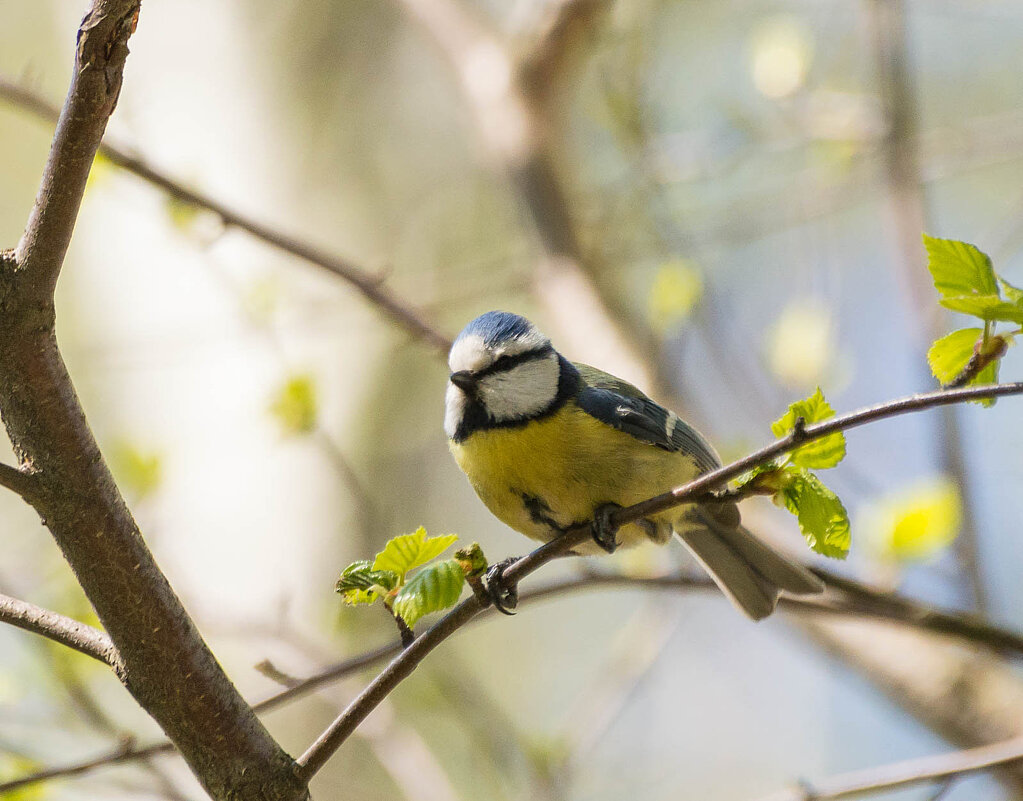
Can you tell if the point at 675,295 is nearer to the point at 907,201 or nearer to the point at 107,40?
the point at 907,201

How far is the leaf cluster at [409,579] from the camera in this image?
3.44 ft

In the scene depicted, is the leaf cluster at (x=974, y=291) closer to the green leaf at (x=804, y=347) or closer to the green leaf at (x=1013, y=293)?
the green leaf at (x=1013, y=293)

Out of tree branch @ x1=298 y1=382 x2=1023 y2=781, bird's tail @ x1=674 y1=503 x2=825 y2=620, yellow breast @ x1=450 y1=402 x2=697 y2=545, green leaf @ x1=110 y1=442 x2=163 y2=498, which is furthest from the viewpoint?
green leaf @ x1=110 y1=442 x2=163 y2=498

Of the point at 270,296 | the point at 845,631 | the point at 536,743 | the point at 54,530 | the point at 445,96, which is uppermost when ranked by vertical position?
the point at 445,96

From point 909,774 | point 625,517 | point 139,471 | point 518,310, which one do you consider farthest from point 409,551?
point 518,310

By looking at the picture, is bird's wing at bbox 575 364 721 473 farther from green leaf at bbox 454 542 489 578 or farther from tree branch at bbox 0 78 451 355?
green leaf at bbox 454 542 489 578

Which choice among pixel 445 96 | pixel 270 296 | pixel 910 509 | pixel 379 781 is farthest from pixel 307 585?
pixel 445 96

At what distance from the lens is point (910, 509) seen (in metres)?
2.04

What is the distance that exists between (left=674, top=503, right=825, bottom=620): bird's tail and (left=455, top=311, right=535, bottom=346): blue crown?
1.88 feet

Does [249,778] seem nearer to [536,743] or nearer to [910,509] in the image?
[910,509]

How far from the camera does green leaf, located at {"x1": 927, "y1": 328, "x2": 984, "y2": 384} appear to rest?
1.09 meters

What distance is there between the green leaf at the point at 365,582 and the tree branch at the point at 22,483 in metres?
0.36

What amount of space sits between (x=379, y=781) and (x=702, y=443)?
3.02 metres

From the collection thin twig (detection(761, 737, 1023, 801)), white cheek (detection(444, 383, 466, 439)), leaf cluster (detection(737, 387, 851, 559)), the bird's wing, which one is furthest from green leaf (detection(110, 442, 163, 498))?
leaf cluster (detection(737, 387, 851, 559))
